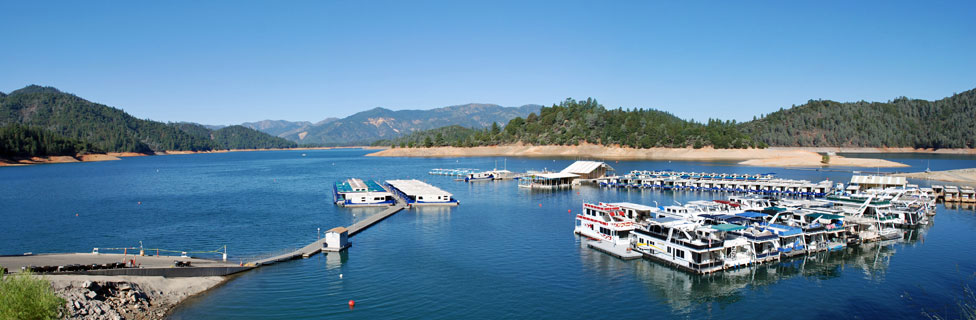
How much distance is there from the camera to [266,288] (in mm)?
31062

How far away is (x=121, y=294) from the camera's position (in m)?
26.6

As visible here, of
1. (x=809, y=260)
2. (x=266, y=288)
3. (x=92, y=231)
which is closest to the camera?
(x=266, y=288)

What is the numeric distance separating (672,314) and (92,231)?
51772mm

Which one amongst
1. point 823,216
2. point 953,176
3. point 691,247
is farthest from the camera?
point 953,176

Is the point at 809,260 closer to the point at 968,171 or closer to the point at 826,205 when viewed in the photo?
the point at 826,205

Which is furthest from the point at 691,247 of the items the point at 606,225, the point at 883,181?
the point at 883,181

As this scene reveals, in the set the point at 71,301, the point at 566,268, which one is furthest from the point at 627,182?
the point at 71,301

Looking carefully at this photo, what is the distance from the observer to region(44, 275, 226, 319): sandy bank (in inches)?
952

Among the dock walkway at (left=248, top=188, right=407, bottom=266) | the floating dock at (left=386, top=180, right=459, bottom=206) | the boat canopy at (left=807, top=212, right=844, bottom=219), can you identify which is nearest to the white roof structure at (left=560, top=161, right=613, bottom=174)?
the floating dock at (left=386, top=180, right=459, bottom=206)

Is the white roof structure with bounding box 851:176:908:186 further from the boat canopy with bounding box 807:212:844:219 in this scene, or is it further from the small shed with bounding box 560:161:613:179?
the small shed with bounding box 560:161:613:179

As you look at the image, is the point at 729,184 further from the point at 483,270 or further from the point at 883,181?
the point at 483,270

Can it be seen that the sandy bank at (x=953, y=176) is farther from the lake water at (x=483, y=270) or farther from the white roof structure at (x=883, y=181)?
the lake water at (x=483, y=270)

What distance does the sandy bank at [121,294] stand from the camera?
79.3 ft

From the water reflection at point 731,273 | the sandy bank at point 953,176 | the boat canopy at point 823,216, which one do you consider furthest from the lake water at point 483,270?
the sandy bank at point 953,176
